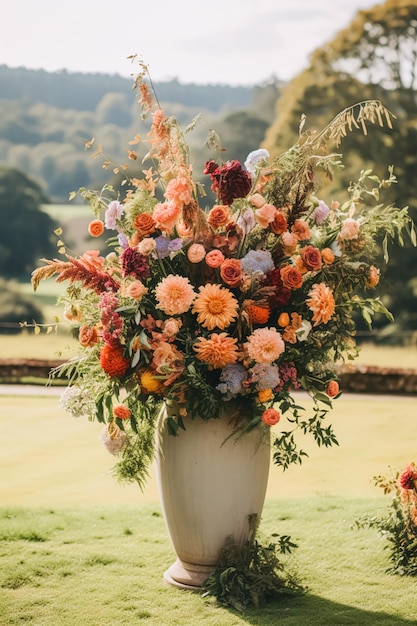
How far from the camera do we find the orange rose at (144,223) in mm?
3969

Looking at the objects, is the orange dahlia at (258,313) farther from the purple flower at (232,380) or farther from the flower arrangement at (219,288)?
the purple flower at (232,380)

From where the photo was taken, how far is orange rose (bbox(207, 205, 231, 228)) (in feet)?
12.9

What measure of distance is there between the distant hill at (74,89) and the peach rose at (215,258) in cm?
5221

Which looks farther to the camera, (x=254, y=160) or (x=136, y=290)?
(x=254, y=160)

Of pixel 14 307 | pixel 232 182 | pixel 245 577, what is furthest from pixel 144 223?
pixel 14 307

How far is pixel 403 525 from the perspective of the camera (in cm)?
487

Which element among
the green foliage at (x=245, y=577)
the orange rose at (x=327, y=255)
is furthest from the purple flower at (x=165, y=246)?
the green foliage at (x=245, y=577)

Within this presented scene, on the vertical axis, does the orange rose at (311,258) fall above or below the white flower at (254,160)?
below

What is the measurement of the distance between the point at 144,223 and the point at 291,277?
2.23 feet

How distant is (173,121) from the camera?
4.06 meters

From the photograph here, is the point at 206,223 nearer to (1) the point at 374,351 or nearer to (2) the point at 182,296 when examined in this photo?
(2) the point at 182,296

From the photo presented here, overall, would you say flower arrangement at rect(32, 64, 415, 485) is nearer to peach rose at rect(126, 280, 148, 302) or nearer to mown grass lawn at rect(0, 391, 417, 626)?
peach rose at rect(126, 280, 148, 302)

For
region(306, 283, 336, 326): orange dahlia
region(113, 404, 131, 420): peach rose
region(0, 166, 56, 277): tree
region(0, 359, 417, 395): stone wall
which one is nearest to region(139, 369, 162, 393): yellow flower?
region(113, 404, 131, 420): peach rose

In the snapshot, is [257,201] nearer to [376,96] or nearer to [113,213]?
[113,213]
